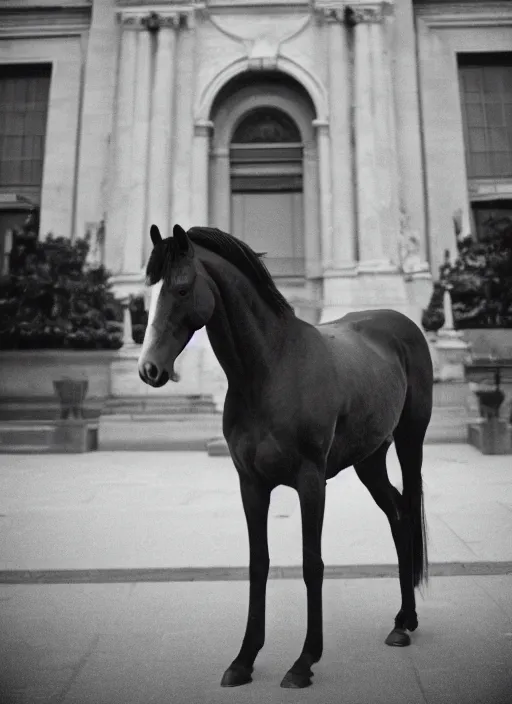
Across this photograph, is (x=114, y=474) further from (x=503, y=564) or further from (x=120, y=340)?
(x=120, y=340)

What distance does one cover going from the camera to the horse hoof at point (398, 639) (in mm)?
2545

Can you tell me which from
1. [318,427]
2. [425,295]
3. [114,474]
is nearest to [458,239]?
[425,295]

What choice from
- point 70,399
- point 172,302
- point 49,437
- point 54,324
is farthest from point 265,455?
point 54,324

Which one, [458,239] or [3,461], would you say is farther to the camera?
[458,239]

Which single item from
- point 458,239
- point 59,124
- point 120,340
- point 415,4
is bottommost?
point 120,340

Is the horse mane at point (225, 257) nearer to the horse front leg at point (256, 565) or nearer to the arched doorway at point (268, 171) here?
the horse front leg at point (256, 565)

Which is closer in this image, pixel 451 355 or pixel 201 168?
pixel 451 355

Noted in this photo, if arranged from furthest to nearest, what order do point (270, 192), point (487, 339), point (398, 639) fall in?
point (270, 192)
point (487, 339)
point (398, 639)

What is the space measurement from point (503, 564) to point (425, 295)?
13186 mm

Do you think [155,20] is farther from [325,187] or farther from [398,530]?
[398,530]

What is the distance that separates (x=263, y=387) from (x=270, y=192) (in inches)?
685

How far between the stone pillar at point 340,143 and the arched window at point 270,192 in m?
2.11

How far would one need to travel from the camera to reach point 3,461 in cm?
846

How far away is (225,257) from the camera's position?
2322mm
